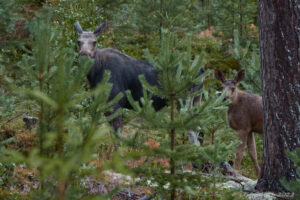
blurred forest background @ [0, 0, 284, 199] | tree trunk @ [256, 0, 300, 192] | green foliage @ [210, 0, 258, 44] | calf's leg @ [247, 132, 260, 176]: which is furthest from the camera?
green foliage @ [210, 0, 258, 44]

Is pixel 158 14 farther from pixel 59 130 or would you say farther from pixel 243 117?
pixel 59 130

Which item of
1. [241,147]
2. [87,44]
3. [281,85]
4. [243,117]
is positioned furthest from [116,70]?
[281,85]

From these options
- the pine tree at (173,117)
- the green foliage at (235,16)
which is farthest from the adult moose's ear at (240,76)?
the green foliage at (235,16)

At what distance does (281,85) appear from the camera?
5.59 meters

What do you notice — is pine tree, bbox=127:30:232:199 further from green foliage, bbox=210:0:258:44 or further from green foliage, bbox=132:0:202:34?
green foliage, bbox=210:0:258:44

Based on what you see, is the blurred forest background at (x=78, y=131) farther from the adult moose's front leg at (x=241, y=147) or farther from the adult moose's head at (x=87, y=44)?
the adult moose's head at (x=87, y=44)

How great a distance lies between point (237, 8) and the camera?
68.2ft

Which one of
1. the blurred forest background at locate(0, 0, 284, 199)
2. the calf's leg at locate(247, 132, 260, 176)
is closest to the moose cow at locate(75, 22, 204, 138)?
the blurred forest background at locate(0, 0, 284, 199)

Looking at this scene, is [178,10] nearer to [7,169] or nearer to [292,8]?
[292,8]

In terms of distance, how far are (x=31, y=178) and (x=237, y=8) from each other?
1803cm

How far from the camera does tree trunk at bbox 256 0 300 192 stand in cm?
554

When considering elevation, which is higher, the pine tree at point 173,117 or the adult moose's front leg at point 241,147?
the pine tree at point 173,117

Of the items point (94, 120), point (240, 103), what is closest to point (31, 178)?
point (94, 120)

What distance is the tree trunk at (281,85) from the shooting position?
18.2 ft
